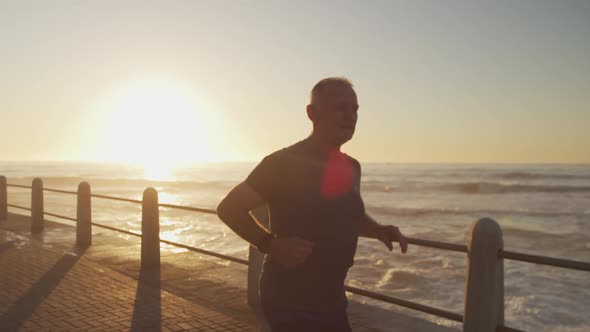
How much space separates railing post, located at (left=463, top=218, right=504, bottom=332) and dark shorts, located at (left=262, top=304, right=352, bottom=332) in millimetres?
1447

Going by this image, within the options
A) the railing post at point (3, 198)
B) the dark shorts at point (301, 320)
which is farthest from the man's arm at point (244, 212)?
the railing post at point (3, 198)

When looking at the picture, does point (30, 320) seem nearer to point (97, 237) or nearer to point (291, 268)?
point (291, 268)

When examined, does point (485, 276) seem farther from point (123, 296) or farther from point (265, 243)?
point (123, 296)

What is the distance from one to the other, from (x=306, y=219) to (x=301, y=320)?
436mm

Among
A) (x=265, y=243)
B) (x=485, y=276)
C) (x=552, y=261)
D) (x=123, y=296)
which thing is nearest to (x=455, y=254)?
(x=123, y=296)

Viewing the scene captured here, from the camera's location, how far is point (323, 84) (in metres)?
2.23

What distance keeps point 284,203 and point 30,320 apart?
13.8 ft

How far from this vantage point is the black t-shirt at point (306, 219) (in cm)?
213

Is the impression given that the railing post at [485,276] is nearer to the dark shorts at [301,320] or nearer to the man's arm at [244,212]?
the dark shorts at [301,320]

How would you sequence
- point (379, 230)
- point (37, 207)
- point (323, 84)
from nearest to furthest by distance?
point (323, 84)
point (379, 230)
point (37, 207)

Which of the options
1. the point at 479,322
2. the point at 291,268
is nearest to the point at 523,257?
the point at 479,322

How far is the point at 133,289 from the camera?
20.7 ft

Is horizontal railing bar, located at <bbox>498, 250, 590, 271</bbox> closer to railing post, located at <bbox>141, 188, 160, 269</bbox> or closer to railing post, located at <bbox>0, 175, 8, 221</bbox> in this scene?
railing post, located at <bbox>141, 188, 160, 269</bbox>

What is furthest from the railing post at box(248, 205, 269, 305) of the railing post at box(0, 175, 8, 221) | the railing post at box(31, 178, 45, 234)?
the railing post at box(0, 175, 8, 221)
